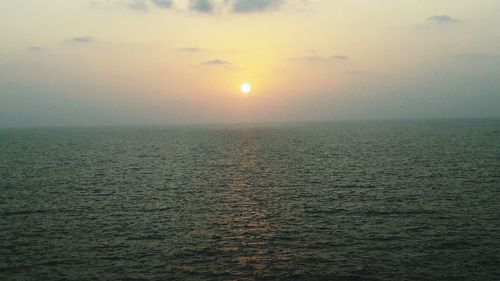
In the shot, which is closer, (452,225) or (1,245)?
(1,245)

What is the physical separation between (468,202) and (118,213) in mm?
45879

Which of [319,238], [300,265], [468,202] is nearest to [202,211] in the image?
[319,238]

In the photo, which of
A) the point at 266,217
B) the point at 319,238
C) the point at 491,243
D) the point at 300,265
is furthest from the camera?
the point at 266,217

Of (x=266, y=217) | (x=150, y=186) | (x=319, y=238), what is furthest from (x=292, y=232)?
(x=150, y=186)

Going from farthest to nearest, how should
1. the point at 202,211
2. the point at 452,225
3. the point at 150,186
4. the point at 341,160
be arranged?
1. the point at 341,160
2. the point at 150,186
3. the point at 202,211
4. the point at 452,225

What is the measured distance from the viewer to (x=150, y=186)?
74000 millimetres

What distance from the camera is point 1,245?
39.8 meters

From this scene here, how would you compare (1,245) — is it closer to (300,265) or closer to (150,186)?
(300,265)

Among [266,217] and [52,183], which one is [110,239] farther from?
[52,183]

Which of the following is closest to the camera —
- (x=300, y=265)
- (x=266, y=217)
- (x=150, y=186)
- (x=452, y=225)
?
(x=300, y=265)

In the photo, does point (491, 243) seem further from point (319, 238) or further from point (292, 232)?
point (292, 232)

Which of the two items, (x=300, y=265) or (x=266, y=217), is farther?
(x=266, y=217)

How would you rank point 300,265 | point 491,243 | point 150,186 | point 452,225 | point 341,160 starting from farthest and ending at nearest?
point 341,160 < point 150,186 < point 452,225 < point 491,243 < point 300,265

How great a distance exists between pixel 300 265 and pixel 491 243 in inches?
732
